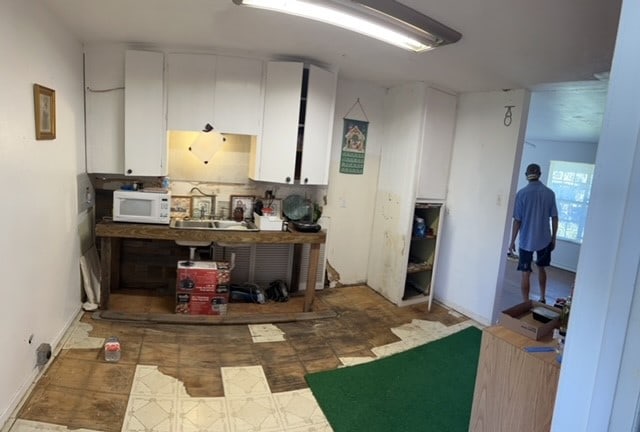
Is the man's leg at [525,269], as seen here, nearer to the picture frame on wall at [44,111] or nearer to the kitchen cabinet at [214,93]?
the kitchen cabinet at [214,93]

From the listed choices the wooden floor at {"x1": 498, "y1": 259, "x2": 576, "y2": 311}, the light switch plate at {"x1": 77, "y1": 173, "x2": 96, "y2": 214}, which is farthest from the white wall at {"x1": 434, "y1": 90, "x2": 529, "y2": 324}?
the light switch plate at {"x1": 77, "y1": 173, "x2": 96, "y2": 214}

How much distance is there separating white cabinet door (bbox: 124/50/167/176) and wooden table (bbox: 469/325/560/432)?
3.06 metres

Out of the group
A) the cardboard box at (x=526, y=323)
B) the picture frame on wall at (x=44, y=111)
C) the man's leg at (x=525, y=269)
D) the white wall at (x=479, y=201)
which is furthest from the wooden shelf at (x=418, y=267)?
the picture frame on wall at (x=44, y=111)

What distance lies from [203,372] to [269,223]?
1431mm

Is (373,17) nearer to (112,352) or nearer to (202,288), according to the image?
(202,288)

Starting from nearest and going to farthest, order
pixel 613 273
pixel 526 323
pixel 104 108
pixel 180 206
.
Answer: pixel 613 273, pixel 526 323, pixel 104 108, pixel 180 206

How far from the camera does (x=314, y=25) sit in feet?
8.51

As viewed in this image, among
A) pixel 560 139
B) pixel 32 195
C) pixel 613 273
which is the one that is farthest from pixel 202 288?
pixel 560 139

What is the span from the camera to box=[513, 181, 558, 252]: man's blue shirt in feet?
14.2

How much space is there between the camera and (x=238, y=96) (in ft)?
11.6

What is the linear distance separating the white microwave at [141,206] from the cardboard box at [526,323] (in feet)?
9.24

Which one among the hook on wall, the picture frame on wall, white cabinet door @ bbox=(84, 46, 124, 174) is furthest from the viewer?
the hook on wall

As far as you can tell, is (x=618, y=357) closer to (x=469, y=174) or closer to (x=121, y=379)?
(x=121, y=379)

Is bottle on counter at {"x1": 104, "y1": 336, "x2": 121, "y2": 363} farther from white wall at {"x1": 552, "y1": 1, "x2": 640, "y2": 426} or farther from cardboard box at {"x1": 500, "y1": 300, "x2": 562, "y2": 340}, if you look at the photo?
white wall at {"x1": 552, "y1": 1, "x2": 640, "y2": 426}
